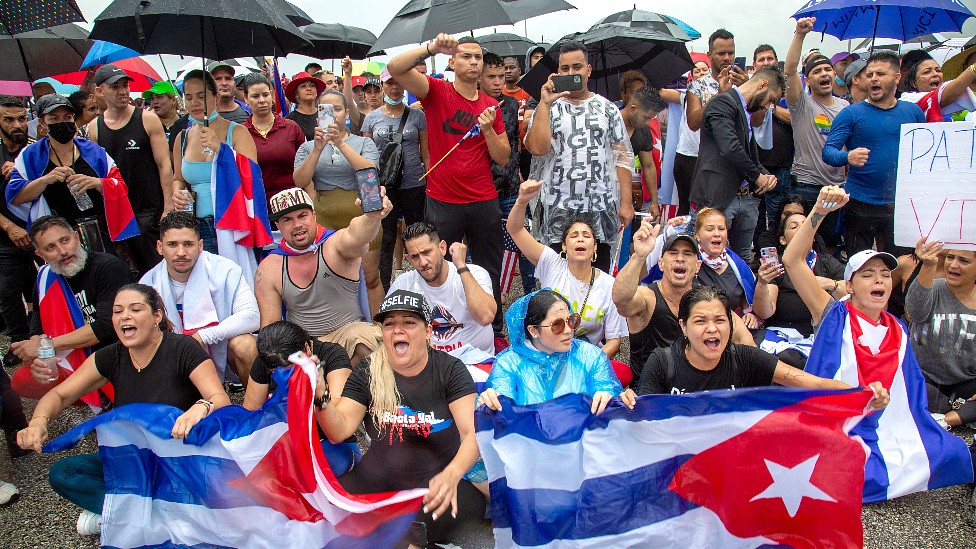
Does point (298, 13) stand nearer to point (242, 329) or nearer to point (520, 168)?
point (520, 168)

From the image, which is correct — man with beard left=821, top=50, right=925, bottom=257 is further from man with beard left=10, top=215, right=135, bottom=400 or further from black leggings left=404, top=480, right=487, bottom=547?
man with beard left=10, top=215, right=135, bottom=400

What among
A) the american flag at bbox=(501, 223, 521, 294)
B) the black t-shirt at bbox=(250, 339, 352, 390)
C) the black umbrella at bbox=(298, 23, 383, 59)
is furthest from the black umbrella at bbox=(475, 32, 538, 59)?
the black t-shirt at bbox=(250, 339, 352, 390)

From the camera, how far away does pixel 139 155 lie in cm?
577

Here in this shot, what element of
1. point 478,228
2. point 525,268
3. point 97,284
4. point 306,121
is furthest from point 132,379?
point 306,121

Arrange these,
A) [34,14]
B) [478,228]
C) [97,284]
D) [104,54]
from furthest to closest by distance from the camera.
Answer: [104,54] < [478,228] < [34,14] < [97,284]

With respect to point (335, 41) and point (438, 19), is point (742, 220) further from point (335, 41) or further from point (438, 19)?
point (335, 41)

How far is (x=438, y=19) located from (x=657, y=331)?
2.84m

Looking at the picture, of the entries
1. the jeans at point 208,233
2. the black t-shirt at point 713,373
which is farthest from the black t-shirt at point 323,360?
the jeans at point 208,233

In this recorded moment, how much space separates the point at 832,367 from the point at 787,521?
1.10 meters

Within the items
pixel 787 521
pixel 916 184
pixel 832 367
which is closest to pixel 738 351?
pixel 832 367

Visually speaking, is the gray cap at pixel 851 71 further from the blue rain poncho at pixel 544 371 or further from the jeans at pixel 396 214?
the blue rain poncho at pixel 544 371

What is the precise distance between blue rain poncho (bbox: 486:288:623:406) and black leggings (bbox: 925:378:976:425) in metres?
1.97

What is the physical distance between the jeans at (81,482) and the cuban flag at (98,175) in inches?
86.6

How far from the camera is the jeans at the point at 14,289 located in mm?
5367
